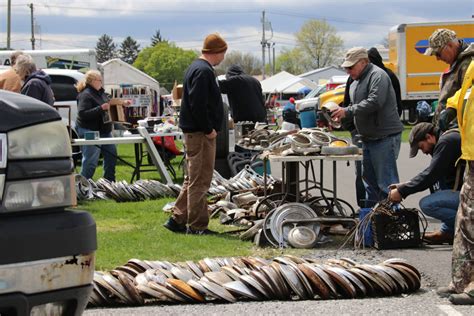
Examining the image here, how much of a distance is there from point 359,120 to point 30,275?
18.7 ft

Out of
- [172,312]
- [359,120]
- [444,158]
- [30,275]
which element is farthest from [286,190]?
[30,275]

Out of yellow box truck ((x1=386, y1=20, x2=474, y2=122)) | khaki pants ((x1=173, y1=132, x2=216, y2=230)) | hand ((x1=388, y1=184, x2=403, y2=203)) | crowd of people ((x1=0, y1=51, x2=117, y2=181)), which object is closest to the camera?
hand ((x1=388, y1=184, x2=403, y2=203))

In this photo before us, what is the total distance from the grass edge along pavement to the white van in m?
15.2

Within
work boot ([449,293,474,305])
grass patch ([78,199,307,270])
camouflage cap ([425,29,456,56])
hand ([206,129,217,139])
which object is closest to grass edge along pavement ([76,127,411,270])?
grass patch ([78,199,307,270])

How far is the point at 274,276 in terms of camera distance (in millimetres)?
5859

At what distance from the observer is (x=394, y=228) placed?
753 cm

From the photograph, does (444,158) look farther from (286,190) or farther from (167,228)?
(167,228)

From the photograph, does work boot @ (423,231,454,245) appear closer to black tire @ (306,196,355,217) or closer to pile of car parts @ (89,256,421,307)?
black tire @ (306,196,355,217)

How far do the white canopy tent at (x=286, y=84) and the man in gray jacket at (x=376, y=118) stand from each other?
162 ft

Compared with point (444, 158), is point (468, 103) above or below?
above

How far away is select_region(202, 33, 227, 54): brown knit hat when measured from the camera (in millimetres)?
8625

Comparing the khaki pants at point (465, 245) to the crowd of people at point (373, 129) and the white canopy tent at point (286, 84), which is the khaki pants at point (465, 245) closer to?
the crowd of people at point (373, 129)

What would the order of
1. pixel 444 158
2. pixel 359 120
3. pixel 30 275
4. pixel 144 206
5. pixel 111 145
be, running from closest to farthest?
pixel 30 275, pixel 444 158, pixel 359 120, pixel 144 206, pixel 111 145

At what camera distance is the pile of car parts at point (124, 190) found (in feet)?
39.1
